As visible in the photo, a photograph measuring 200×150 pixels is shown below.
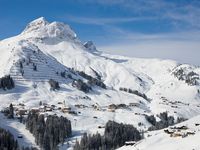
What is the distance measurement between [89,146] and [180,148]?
7221 cm

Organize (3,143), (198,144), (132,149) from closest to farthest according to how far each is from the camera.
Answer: (198,144)
(132,149)
(3,143)

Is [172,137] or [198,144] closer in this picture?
[198,144]

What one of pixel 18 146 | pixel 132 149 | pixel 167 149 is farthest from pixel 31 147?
pixel 167 149

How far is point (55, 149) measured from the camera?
652 feet

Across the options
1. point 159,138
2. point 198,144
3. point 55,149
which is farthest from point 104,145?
point 198,144

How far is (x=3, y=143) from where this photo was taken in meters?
187

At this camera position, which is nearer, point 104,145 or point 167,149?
point 167,149

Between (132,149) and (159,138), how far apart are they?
39.5 feet

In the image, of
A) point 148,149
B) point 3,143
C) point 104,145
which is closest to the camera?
point 148,149

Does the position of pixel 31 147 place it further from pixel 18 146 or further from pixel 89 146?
pixel 89 146

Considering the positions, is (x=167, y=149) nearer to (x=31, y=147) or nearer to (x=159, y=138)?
(x=159, y=138)

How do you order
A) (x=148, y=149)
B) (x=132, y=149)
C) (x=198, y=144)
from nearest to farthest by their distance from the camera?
1. (x=198, y=144)
2. (x=148, y=149)
3. (x=132, y=149)

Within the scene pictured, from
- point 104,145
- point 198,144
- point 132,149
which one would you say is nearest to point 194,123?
point 104,145

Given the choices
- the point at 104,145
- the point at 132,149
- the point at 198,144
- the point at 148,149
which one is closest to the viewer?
the point at 198,144
